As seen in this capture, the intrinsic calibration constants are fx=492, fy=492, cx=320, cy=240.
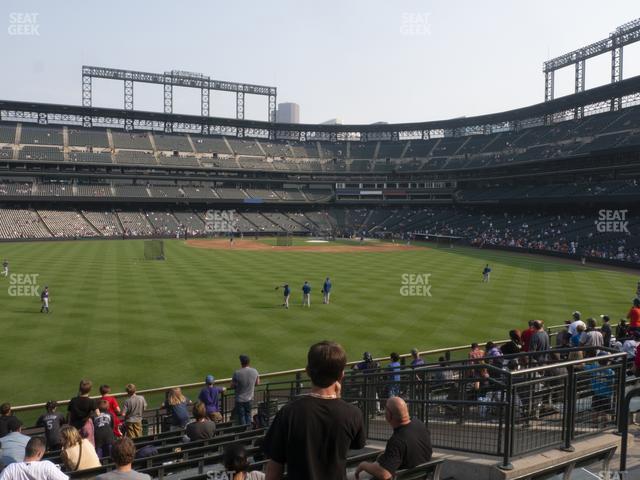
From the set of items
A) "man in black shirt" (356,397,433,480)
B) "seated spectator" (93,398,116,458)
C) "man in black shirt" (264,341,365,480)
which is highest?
"man in black shirt" (264,341,365,480)

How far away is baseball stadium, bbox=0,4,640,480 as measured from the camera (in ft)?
24.4

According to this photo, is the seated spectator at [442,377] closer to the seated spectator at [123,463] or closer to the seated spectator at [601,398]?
the seated spectator at [601,398]

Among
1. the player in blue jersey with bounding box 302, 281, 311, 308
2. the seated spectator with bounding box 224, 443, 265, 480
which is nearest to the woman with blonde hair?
the seated spectator with bounding box 224, 443, 265, 480

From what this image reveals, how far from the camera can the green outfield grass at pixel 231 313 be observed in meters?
18.9

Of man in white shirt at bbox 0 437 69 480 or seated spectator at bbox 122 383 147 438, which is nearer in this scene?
man in white shirt at bbox 0 437 69 480

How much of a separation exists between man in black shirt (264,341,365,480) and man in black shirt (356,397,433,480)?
100 centimetres

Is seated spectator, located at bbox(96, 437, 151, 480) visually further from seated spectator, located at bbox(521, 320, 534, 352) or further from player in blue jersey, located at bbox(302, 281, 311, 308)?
player in blue jersey, located at bbox(302, 281, 311, 308)

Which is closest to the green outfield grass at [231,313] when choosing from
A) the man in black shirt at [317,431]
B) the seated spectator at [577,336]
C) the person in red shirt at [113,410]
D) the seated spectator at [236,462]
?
the person in red shirt at [113,410]

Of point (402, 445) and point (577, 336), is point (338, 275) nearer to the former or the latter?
point (577, 336)

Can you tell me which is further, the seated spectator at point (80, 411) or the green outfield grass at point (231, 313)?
the green outfield grass at point (231, 313)

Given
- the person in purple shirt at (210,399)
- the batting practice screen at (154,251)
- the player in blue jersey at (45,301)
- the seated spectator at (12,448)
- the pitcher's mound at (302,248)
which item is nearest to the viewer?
the seated spectator at (12,448)

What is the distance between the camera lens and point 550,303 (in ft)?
99.1

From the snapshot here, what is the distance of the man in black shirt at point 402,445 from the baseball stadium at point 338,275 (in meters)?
0.10

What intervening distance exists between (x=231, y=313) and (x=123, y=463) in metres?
Answer: 22.1
